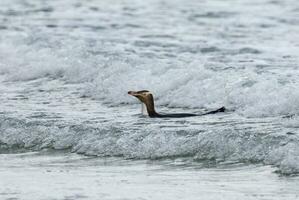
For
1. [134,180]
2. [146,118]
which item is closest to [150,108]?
[146,118]

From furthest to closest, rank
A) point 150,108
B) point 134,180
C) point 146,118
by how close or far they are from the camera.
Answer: point 150,108 < point 146,118 < point 134,180

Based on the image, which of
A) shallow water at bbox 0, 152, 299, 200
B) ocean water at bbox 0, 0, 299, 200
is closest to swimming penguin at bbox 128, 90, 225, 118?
ocean water at bbox 0, 0, 299, 200

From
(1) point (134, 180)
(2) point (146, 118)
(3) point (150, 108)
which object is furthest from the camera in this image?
(3) point (150, 108)

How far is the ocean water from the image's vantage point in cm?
1134

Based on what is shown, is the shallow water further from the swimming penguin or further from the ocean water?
the swimming penguin

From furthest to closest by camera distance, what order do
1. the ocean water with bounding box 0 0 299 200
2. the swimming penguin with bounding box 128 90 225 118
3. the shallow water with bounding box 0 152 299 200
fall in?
the swimming penguin with bounding box 128 90 225 118 < the ocean water with bounding box 0 0 299 200 < the shallow water with bounding box 0 152 299 200

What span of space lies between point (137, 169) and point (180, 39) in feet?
42.1

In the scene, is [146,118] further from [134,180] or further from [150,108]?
[134,180]

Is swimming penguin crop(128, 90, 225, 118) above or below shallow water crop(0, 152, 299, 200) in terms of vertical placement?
above

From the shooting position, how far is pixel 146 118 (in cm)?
1457

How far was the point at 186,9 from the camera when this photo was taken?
105ft

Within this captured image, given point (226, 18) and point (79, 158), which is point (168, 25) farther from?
point (79, 158)

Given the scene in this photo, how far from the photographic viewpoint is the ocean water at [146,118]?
1134 cm

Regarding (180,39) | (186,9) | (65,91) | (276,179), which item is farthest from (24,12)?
(276,179)
